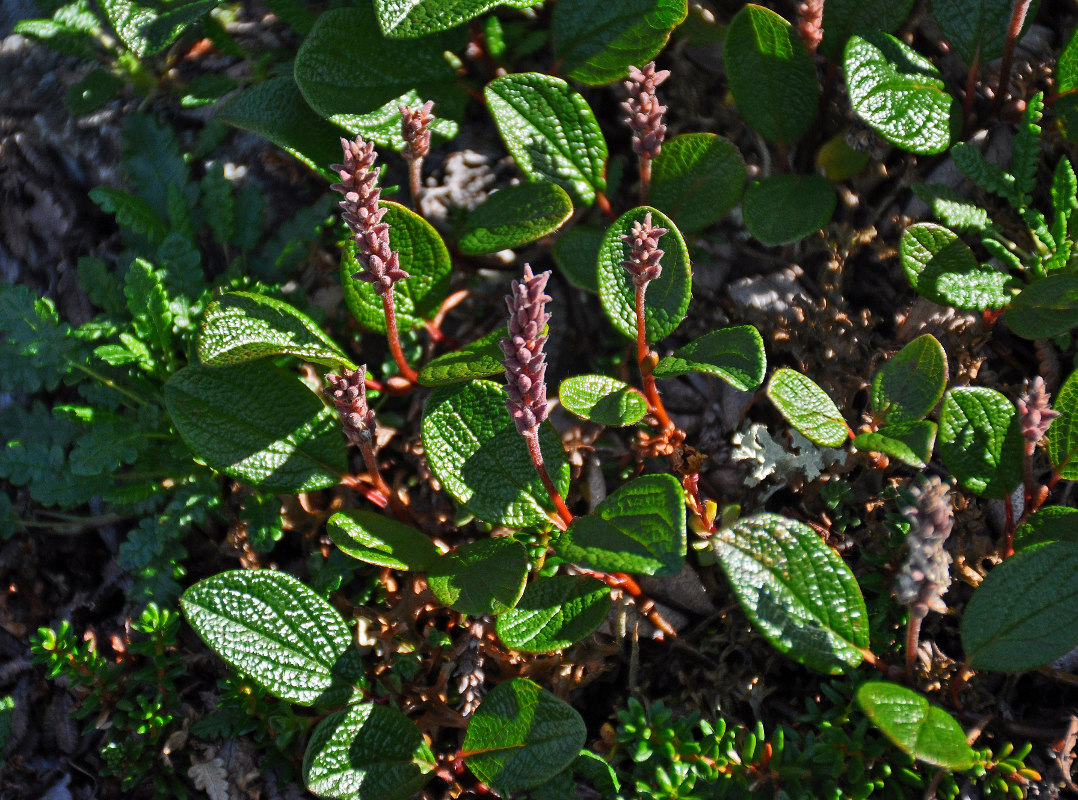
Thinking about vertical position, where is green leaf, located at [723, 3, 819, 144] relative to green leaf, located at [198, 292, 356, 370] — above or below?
above

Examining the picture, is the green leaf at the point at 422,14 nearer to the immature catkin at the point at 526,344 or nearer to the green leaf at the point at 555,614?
the immature catkin at the point at 526,344

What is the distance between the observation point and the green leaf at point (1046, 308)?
7.21 ft

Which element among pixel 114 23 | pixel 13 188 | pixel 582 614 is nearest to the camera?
pixel 582 614

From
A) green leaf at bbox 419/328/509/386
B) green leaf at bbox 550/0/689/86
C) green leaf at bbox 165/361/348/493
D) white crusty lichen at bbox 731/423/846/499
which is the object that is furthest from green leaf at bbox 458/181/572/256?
white crusty lichen at bbox 731/423/846/499

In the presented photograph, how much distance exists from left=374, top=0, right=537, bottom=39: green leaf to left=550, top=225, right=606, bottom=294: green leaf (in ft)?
2.23

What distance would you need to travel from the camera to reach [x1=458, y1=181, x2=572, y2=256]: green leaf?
7.89 feet

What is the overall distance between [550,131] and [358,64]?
62 cm

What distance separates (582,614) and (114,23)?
90.4 inches

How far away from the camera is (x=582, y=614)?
2068 millimetres

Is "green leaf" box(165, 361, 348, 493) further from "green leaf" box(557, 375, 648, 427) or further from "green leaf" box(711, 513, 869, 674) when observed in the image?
"green leaf" box(711, 513, 869, 674)

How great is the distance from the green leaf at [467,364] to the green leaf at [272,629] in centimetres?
64

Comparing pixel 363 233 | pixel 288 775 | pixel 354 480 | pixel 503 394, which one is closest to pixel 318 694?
pixel 288 775

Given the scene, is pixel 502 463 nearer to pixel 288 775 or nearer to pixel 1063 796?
pixel 288 775

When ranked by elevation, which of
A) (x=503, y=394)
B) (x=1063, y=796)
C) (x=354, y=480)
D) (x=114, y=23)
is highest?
(x=114, y=23)
